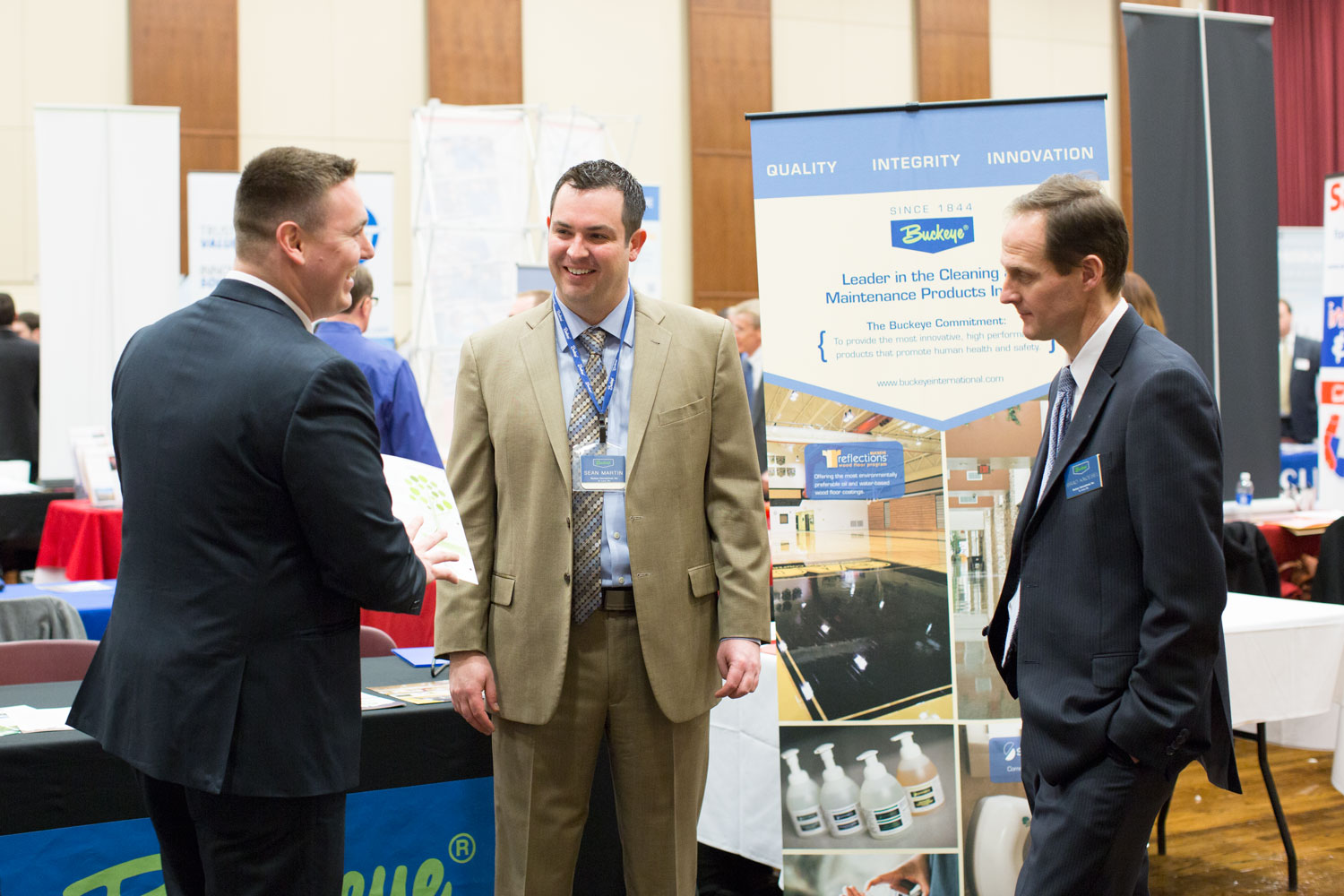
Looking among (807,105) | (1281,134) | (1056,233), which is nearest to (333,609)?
(1056,233)

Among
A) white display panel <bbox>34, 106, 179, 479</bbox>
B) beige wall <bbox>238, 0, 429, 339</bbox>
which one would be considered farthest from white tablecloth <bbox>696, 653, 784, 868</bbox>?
beige wall <bbox>238, 0, 429, 339</bbox>

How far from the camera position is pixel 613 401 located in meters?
1.95

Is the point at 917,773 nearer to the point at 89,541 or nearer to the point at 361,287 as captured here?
the point at 361,287

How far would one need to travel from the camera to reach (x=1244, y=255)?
5012 millimetres

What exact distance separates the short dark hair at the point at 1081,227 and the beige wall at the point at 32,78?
8.88 meters

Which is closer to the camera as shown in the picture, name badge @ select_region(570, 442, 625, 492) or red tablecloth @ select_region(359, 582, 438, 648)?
name badge @ select_region(570, 442, 625, 492)

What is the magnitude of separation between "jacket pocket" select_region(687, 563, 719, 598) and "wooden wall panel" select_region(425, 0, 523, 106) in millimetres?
8139

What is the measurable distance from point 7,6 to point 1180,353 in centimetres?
964

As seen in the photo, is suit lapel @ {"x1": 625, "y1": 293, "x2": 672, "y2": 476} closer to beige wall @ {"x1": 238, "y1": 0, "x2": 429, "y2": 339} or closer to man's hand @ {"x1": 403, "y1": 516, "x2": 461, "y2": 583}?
man's hand @ {"x1": 403, "y1": 516, "x2": 461, "y2": 583}

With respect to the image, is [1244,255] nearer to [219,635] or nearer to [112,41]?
[219,635]

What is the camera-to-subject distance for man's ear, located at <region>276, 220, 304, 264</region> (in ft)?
4.83

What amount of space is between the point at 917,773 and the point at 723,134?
825 centimetres

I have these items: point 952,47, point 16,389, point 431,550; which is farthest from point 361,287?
point 952,47

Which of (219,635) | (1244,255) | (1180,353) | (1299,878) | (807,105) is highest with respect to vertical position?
(807,105)
